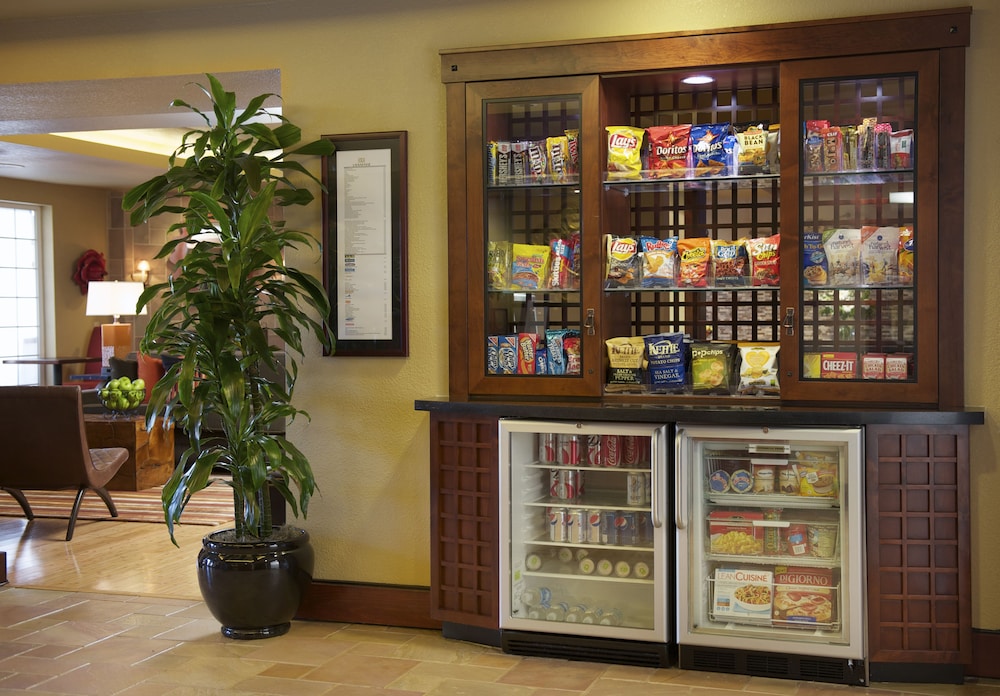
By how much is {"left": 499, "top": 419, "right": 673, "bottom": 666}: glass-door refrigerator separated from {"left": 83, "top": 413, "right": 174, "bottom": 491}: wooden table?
436cm

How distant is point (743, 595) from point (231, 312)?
230 cm

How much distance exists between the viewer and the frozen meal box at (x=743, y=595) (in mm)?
3844

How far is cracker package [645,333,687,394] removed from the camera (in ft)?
13.6

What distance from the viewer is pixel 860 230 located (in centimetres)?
391

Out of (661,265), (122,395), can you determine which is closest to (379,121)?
(661,265)

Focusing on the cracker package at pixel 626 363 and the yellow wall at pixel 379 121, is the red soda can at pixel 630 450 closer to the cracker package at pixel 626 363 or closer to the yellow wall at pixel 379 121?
the cracker package at pixel 626 363

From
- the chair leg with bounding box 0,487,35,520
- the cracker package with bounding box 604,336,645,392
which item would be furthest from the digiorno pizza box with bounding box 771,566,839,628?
the chair leg with bounding box 0,487,35,520

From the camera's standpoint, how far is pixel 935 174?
380 centimetres

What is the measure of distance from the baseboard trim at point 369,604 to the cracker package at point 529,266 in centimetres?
139

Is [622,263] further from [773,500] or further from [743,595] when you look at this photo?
[743,595]

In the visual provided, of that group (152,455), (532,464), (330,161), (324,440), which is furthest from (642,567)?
(152,455)

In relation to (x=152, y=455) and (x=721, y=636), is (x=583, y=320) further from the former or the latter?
(x=152, y=455)

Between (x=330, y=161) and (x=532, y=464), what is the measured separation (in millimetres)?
1603

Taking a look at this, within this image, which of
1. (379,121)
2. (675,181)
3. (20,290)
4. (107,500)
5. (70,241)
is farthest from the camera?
(70,241)
